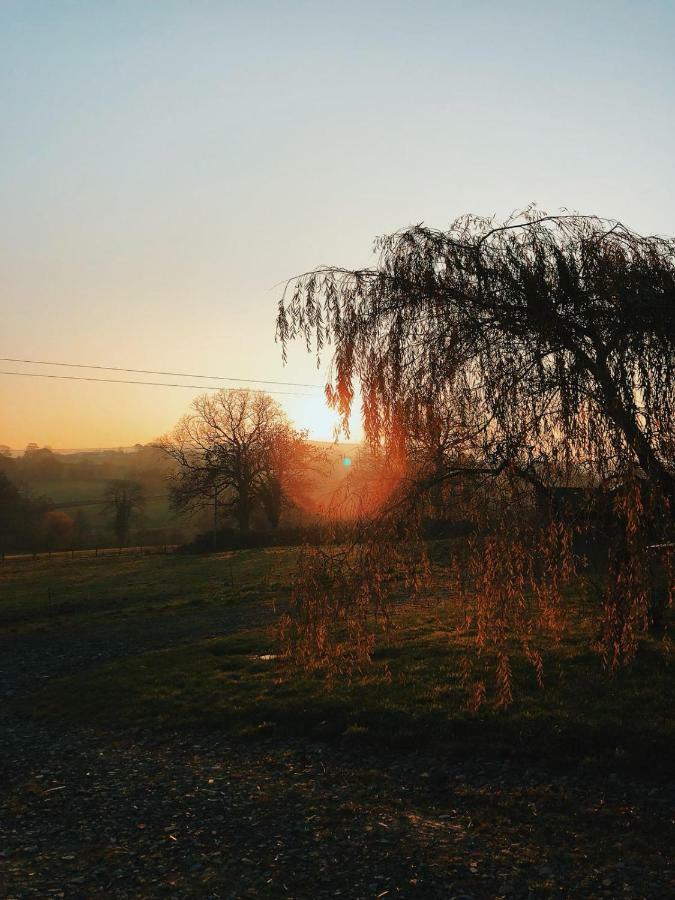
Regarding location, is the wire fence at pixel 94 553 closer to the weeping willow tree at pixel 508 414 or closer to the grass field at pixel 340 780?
the grass field at pixel 340 780

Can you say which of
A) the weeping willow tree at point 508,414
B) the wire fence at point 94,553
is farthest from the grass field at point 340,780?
the wire fence at point 94,553

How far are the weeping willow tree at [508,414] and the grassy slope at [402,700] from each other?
1.84 metres

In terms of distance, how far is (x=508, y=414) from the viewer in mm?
7449

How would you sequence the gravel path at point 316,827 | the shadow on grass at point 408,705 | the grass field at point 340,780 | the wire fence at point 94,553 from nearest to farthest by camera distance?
the gravel path at point 316,827, the grass field at point 340,780, the shadow on grass at point 408,705, the wire fence at point 94,553

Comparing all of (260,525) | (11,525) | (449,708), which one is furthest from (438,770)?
(11,525)

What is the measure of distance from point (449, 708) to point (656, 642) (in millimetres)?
5276

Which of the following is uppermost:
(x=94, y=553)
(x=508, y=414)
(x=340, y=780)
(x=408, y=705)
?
(x=508, y=414)

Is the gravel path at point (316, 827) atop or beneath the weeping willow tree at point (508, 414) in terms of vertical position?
beneath

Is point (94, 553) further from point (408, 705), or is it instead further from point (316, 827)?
point (316, 827)

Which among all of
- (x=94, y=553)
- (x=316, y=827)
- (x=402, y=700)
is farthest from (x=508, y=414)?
(x=94, y=553)

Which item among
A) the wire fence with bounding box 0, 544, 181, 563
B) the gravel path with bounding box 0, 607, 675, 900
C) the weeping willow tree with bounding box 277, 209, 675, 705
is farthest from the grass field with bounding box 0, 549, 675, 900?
the wire fence with bounding box 0, 544, 181, 563

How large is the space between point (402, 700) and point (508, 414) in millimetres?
6663

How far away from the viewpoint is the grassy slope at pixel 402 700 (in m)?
9.82

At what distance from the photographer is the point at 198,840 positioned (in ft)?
25.9
